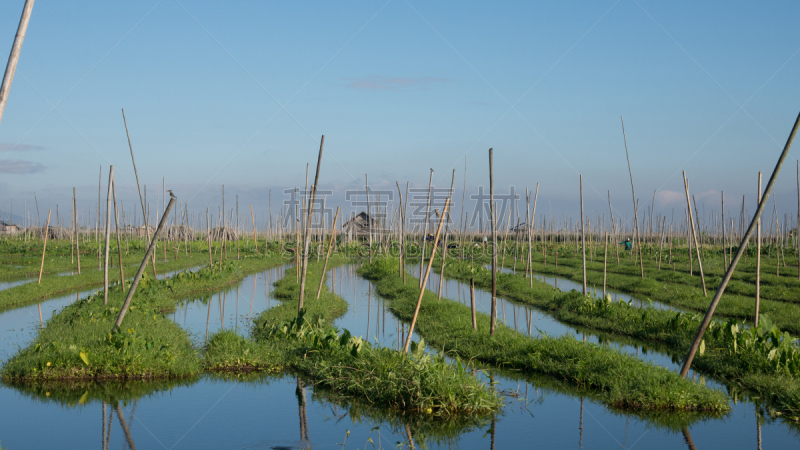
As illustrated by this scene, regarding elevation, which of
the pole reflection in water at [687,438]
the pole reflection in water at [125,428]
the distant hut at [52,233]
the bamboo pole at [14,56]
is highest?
the bamboo pole at [14,56]

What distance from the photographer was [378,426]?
22.4 ft

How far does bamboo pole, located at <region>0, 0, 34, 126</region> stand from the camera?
13.8 ft

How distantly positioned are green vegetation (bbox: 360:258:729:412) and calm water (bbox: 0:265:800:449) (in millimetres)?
320

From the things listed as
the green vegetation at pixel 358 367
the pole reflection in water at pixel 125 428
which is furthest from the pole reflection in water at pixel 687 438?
the pole reflection in water at pixel 125 428

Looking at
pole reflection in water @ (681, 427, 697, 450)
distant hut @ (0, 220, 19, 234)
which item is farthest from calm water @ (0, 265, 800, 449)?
distant hut @ (0, 220, 19, 234)

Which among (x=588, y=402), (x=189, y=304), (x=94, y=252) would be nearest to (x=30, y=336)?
(x=189, y=304)

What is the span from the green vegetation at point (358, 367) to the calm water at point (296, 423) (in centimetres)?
32

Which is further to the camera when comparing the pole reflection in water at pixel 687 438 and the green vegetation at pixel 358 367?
the green vegetation at pixel 358 367

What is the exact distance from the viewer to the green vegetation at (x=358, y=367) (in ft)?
24.1

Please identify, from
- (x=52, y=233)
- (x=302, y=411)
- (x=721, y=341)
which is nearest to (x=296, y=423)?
(x=302, y=411)

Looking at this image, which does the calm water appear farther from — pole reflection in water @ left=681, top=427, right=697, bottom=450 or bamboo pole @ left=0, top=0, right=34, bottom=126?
bamboo pole @ left=0, top=0, right=34, bottom=126

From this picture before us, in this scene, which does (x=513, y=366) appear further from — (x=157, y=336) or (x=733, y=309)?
(x=733, y=309)

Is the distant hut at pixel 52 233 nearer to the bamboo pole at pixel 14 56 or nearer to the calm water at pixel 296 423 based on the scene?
the calm water at pixel 296 423

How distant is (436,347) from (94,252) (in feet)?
98.2
